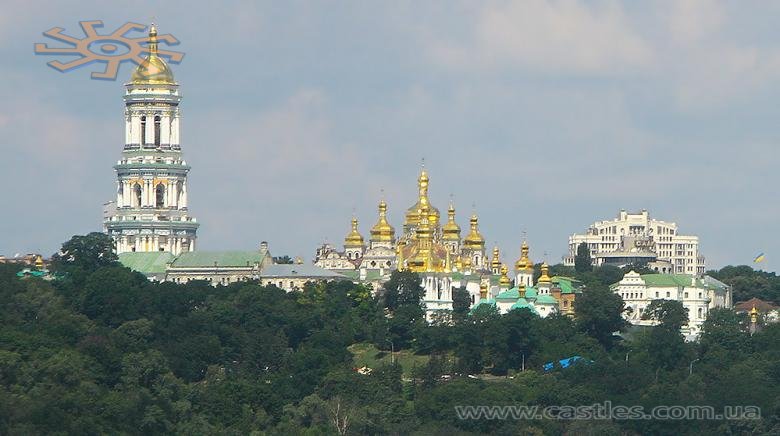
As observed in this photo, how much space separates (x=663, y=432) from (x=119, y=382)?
60.1 feet

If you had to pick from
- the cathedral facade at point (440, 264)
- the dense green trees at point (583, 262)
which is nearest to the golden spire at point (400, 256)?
the cathedral facade at point (440, 264)

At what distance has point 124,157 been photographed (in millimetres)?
141500

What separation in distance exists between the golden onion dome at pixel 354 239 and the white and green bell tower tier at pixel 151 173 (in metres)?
13.1

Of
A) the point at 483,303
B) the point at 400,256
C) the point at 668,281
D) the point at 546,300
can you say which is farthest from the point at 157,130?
the point at 668,281

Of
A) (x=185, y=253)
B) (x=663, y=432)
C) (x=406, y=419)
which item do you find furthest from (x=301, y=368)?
(x=185, y=253)

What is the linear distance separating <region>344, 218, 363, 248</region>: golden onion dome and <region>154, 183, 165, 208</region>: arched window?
1430cm

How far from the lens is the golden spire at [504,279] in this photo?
13700cm

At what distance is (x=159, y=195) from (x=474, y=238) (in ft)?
57.5

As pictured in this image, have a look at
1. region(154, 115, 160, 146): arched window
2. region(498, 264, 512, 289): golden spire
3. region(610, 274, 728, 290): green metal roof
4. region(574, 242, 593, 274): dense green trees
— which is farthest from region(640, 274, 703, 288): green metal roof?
region(154, 115, 160, 146): arched window

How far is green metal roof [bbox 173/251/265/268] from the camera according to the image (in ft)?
453

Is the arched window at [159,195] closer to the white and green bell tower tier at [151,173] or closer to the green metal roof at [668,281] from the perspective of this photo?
the white and green bell tower tier at [151,173]

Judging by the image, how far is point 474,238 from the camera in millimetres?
150125

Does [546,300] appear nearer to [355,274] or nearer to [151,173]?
[355,274]

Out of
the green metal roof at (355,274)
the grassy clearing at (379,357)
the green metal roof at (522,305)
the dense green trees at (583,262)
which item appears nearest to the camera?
the grassy clearing at (379,357)
